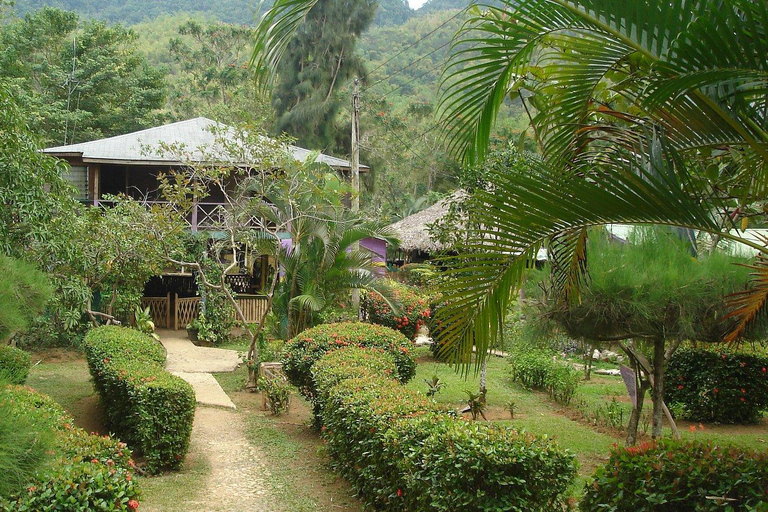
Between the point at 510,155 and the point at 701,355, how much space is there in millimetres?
3984

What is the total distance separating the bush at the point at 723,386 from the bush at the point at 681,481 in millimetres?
6669

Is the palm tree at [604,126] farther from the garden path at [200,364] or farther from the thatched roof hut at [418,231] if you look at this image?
the thatched roof hut at [418,231]

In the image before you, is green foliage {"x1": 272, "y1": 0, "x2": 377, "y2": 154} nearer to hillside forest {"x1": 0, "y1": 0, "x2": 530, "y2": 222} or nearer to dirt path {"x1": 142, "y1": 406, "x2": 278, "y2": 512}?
hillside forest {"x1": 0, "y1": 0, "x2": 530, "y2": 222}

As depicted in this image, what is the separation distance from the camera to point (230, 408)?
1060 centimetres

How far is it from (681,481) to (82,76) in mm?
26436

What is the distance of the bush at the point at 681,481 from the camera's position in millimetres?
3566

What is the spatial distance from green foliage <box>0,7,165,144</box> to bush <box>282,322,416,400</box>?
1842 cm

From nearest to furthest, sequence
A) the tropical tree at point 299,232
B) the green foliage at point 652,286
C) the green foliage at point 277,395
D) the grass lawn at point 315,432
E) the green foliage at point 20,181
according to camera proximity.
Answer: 1. the green foliage at point 652,286
2. the grass lawn at point 315,432
3. the green foliage at point 20,181
4. the green foliage at point 277,395
5. the tropical tree at point 299,232

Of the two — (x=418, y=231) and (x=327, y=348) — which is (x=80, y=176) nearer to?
(x=418, y=231)

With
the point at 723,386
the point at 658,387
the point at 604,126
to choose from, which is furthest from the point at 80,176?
the point at 604,126

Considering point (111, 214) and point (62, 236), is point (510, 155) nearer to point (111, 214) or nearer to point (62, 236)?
point (62, 236)

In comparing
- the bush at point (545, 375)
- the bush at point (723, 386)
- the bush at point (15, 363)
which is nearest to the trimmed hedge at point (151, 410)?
the bush at point (15, 363)

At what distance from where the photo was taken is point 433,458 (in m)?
4.58

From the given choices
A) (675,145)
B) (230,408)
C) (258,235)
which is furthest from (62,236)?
(675,145)
